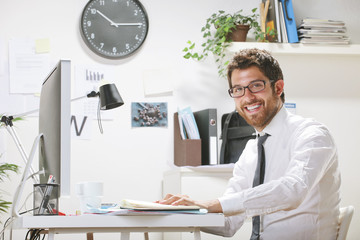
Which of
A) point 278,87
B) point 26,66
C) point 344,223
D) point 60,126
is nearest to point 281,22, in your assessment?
point 278,87

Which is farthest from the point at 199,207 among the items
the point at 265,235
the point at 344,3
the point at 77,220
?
the point at 344,3

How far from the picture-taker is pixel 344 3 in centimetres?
364

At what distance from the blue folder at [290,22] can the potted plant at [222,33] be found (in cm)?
14

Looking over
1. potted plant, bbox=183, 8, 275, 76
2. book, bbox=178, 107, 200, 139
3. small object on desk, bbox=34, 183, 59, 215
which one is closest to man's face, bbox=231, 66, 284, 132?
small object on desk, bbox=34, 183, 59, 215

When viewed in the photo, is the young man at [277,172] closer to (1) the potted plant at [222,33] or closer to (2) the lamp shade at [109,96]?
(2) the lamp shade at [109,96]

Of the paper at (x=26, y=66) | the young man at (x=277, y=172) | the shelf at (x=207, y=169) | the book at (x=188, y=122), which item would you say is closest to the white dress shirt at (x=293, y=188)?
the young man at (x=277, y=172)

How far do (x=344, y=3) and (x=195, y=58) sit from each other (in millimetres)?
1125

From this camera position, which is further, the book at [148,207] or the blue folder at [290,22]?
the blue folder at [290,22]

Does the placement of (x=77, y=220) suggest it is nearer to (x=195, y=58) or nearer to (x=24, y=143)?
(x=24, y=143)

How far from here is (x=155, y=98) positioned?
337 cm

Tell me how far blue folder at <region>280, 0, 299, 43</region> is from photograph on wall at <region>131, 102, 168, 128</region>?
0.92m

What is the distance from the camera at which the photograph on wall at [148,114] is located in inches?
131

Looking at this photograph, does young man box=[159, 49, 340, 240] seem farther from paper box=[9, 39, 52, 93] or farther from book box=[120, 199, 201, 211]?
paper box=[9, 39, 52, 93]

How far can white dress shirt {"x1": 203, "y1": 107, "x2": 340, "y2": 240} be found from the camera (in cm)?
168
